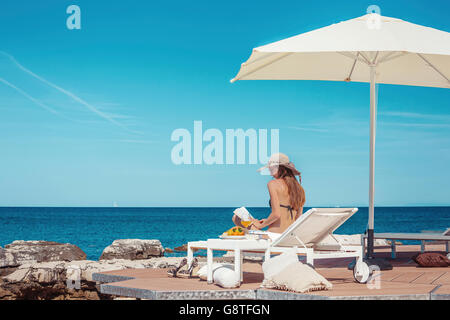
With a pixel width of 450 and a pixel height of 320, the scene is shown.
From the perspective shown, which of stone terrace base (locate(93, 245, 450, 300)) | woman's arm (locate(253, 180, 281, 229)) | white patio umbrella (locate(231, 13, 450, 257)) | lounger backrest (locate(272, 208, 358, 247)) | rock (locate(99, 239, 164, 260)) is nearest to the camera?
stone terrace base (locate(93, 245, 450, 300))

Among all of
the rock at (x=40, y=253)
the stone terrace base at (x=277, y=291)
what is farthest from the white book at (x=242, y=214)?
the rock at (x=40, y=253)

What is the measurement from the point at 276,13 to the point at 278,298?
57.3 metres

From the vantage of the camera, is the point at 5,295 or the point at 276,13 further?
the point at 276,13

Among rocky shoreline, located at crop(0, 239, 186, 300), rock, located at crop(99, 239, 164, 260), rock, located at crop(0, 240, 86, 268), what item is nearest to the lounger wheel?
rocky shoreline, located at crop(0, 239, 186, 300)

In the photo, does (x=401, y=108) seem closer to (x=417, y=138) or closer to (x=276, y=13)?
(x=417, y=138)

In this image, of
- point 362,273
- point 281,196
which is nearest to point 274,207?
point 281,196

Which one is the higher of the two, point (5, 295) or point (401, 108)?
point (401, 108)

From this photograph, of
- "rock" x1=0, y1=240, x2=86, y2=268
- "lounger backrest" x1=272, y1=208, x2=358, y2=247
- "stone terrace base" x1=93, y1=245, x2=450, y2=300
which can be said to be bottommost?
"rock" x1=0, y1=240, x2=86, y2=268

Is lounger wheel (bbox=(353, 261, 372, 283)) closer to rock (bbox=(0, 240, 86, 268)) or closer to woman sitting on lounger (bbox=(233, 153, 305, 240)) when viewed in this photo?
woman sitting on lounger (bbox=(233, 153, 305, 240))

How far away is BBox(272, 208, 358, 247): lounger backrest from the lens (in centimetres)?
507

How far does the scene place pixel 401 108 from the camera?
6075 centimetres

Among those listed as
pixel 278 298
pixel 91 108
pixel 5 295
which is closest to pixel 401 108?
pixel 91 108

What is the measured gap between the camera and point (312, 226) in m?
5.28

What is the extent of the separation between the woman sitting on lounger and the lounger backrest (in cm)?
38
